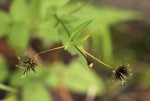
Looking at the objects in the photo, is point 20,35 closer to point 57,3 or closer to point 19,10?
point 19,10

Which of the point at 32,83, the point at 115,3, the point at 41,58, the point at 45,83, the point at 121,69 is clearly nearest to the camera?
the point at 121,69

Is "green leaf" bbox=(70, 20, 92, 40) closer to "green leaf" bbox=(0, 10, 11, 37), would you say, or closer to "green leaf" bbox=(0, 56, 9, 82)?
"green leaf" bbox=(0, 10, 11, 37)

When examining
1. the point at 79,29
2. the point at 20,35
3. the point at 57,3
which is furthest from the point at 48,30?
the point at 79,29

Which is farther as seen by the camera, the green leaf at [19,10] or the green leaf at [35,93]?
the green leaf at [35,93]

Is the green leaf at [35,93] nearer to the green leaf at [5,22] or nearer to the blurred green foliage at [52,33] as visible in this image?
the blurred green foliage at [52,33]

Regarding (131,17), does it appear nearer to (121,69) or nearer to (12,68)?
(12,68)

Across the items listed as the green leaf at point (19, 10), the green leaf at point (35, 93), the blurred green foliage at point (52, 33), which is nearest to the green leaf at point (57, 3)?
the blurred green foliage at point (52, 33)

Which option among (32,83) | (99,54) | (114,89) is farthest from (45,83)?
(114,89)
